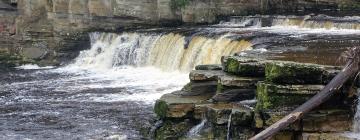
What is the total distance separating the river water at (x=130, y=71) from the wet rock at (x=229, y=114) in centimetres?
284

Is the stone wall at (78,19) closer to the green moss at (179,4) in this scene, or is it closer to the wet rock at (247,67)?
the green moss at (179,4)

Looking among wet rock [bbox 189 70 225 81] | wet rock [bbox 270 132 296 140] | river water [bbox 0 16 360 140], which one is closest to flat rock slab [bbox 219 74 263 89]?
wet rock [bbox 189 70 225 81]

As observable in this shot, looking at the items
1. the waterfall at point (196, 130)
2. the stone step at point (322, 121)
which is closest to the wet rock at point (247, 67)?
the waterfall at point (196, 130)

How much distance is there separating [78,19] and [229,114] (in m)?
22.5

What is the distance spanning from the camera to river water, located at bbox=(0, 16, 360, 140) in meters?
17.2

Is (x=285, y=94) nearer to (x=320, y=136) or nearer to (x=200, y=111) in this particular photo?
(x=320, y=136)

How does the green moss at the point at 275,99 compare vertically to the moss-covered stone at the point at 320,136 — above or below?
above

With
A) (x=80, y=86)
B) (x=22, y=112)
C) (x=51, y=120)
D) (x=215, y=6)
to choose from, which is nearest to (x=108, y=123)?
(x=51, y=120)

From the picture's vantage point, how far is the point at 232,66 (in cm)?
1446

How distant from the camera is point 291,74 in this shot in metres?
12.6

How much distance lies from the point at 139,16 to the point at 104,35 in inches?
91.1

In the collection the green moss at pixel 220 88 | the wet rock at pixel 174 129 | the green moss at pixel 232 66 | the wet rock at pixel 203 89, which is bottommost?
the wet rock at pixel 174 129

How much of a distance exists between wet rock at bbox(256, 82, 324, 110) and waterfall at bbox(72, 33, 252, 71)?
10.2 metres

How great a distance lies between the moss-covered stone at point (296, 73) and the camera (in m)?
12.6
